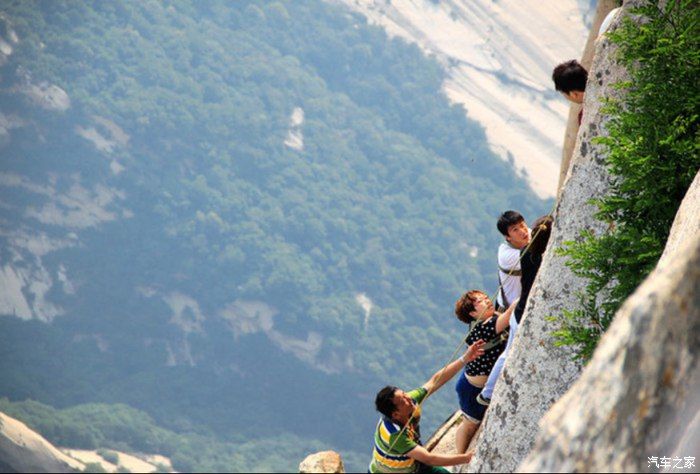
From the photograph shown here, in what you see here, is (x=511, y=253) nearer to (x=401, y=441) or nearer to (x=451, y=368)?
(x=451, y=368)

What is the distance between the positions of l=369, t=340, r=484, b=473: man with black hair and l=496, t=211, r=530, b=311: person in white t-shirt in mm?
1332

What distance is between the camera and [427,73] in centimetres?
15838

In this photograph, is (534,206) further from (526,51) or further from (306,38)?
(306,38)

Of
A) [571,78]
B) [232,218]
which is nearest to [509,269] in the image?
[571,78]

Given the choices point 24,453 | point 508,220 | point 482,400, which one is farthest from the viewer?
point 24,453

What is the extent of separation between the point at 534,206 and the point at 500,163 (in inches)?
321

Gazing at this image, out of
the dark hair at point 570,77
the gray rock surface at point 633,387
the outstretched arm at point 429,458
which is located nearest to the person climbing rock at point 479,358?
the outstretched arm at point 429,458

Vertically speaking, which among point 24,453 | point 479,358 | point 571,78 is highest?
point 571,78

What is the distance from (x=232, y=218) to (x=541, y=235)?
438 ft

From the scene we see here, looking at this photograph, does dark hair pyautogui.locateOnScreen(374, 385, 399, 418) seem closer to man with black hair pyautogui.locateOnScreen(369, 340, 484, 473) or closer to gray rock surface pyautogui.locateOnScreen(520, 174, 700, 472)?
man with black hair pyautogui.locateOnScreen(369, 340, 484, 473)

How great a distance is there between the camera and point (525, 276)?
7520 millimetres

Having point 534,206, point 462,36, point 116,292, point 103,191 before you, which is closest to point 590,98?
point 116,292

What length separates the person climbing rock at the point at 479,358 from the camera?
7586mm

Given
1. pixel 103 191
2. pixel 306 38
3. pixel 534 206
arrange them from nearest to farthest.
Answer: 1. pixel 103 191
2. pixel 534 206
3. pixel 306 38
